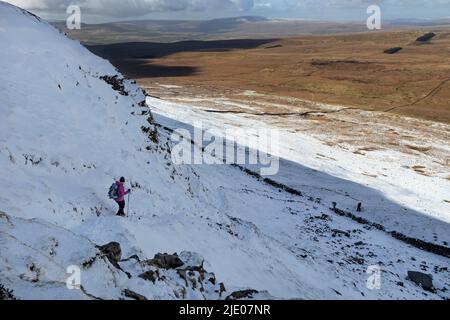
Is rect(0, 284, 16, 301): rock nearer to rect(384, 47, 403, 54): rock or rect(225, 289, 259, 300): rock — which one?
rect(225, 289, 259, 300): rock

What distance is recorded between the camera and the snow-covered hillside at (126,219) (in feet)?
37.0

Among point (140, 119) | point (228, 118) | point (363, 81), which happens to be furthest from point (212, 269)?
point (363, 81)

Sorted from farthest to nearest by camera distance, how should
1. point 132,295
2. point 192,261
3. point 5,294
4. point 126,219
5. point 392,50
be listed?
1. point 392,50
2. point 126,219
3. point 192,261
4. point 132,295
5. point 5,294

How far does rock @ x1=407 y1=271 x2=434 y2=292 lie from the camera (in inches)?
910

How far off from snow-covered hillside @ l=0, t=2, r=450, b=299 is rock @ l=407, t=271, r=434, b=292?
1.04 ft

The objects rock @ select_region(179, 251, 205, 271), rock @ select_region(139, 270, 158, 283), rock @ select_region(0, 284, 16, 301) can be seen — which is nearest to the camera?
rock @ select_region(0, 284, 16, 301)

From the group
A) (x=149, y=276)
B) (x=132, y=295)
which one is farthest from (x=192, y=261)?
(x=132, y=295)

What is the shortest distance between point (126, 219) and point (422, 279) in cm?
1668

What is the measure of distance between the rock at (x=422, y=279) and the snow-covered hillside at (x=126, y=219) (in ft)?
1.04

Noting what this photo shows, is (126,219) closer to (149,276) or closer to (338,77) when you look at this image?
(149,276)

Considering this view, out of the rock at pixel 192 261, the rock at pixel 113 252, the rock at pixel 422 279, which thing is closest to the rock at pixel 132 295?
the rock at pixel 113 252

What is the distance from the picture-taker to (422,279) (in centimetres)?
2347

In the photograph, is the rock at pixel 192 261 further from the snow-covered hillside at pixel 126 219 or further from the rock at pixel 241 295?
the rock at pixel 241 295

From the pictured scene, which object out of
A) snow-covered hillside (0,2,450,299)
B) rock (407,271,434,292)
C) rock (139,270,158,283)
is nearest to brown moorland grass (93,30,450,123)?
snow-covered hillside (0,2,450,299)
